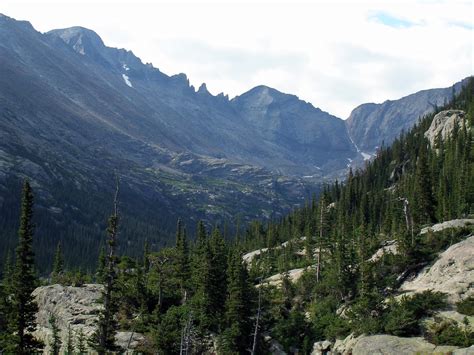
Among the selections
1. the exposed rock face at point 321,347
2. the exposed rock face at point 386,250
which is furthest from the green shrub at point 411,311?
the exposed rock face at point 386,250

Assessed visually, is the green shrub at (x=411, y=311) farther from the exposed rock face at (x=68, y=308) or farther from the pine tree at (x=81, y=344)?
the exposed rock face at (x=68, y=308)

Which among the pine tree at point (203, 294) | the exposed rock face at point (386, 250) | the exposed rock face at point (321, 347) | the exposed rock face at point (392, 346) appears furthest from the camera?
the exposed rock face at point (386, 250)

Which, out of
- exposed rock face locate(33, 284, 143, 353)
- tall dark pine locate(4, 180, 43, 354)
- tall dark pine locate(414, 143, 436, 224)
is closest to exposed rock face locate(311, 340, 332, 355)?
tall dark pine locate(4, 180, 43, 354)

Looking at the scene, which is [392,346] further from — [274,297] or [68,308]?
[68,308]

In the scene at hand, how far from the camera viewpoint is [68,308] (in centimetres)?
7125

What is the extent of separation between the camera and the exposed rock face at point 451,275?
47.9m

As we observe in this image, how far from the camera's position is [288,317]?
61156mm

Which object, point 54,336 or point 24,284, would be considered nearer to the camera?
point 24,284

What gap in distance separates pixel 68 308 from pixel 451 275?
5241cm

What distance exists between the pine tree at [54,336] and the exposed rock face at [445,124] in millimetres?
129778

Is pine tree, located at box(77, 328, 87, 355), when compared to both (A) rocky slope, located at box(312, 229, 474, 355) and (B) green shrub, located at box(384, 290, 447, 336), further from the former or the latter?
(B) green shrub, located at box(384, 290, 447, 336)

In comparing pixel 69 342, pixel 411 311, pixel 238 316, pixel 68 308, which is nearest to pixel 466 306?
pixel 411 311

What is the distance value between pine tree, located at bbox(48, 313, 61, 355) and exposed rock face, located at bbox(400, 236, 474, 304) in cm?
4416

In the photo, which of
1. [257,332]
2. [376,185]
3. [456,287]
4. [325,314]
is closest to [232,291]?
[257,332]
